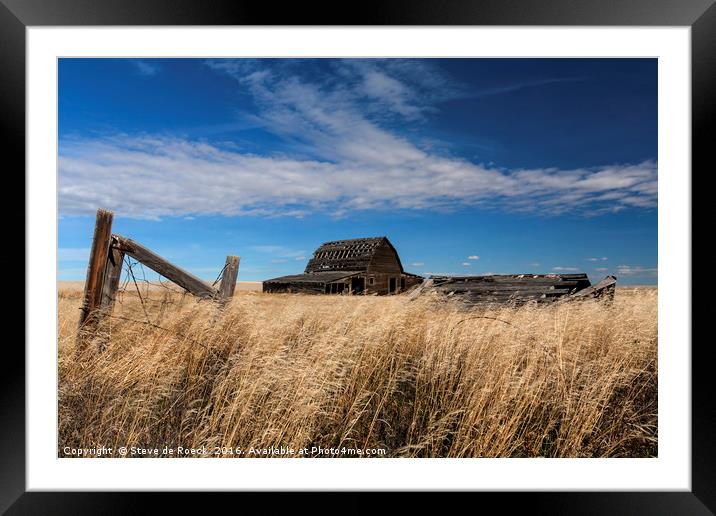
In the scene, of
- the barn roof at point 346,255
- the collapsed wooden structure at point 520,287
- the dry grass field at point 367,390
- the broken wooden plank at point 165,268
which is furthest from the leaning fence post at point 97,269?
the barn roof at point 346,255

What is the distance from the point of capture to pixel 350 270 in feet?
63.6

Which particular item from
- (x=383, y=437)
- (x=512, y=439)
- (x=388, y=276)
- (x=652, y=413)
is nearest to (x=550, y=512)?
(x=512, y=439)

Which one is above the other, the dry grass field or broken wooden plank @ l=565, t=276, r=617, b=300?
broken wooden plank @ l=565, t=276, r=617, b=300

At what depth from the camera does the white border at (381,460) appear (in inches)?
93.7

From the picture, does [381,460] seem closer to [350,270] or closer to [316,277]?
[316,277]

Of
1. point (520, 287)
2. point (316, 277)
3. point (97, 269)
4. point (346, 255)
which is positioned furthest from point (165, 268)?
point (346, 255)

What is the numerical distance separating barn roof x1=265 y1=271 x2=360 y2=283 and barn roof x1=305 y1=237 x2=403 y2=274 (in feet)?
1.95

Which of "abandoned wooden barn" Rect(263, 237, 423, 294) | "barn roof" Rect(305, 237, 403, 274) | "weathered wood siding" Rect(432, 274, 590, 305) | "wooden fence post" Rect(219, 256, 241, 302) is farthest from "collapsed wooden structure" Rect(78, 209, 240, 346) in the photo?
"barn roof" Rect(305, 237, 403, 274)

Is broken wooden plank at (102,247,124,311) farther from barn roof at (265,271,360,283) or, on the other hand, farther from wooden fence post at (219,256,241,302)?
barn roof at (265,271,360,283)

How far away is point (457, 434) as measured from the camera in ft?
8.65

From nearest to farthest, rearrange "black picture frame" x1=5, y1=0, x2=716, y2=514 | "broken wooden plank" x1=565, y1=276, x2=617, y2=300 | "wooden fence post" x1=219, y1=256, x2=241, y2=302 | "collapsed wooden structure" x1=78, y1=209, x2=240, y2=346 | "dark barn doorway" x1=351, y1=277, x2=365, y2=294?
"black picture frame" x1=5, y1=0, x2=716, y2=514 < "collapsed wooden structure" x1=78, y1=209, x2=240, y2=346 < "wooden fence post" x1=219, y1=256, x2=241, y2=302 < "broken wooden plank" x1=565, y1=276, x2=617, y2=300 < "dark barn doorway" x1=351, y1=277, x2=365, y2=294

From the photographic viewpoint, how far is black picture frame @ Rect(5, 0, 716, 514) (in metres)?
2.26

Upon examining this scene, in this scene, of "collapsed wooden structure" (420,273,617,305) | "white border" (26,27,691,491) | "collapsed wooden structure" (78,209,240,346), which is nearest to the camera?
"white border" (26,27,691,491)
